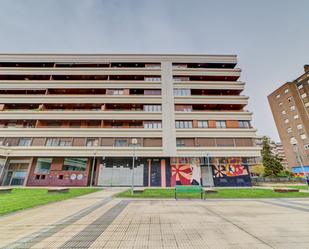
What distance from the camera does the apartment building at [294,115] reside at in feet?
137

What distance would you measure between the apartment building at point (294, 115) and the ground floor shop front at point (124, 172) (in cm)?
3007

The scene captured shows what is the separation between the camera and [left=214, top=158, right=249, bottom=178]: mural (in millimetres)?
24562

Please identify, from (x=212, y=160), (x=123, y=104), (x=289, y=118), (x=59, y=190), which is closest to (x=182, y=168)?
(x=212, y=160)

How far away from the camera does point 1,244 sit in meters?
4.02

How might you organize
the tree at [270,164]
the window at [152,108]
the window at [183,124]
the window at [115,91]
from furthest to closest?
the tree at [270,164]
the window at [115,91]
the window at [152,108]
the window at [183,124]

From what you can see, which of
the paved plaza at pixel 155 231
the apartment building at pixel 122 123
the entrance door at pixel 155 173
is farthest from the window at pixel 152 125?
the paved plaza at pixel 155 231

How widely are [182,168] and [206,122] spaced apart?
8573 mm

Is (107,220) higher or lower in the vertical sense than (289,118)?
lower

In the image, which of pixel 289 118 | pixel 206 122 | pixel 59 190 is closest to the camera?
pixel 59 190

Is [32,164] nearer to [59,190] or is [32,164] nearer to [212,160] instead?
[59,190]

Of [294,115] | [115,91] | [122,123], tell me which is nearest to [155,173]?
[122,123]

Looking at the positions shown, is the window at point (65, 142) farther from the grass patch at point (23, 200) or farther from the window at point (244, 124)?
the window at point (244, 124)

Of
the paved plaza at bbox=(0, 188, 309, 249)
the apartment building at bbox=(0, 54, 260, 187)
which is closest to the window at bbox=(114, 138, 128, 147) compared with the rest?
the apartment building at bbox=(0, 54, 260, 187)

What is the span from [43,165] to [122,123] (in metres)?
13.9
